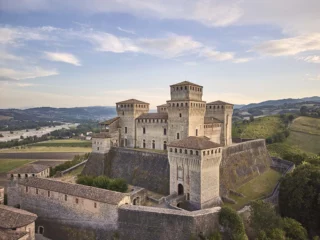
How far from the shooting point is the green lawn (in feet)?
193

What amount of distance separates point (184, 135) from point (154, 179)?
264 inches

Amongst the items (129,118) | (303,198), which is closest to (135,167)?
(129,118)

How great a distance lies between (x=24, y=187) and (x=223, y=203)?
22.0 m

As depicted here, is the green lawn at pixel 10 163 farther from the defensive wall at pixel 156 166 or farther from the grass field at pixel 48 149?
the defensive wall at pixel 156 166

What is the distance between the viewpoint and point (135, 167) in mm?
31469

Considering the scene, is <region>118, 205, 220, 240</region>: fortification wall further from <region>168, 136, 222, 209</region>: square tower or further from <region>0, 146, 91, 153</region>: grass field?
<region>0, 146, 91, 153</region>: grass field

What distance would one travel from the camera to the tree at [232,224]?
758 inches

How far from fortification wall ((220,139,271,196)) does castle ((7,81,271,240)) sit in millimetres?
148

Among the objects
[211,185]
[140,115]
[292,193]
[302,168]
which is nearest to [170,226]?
[211,185]

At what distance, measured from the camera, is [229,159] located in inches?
1249

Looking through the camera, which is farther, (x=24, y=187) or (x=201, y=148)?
(x=24, y=187)

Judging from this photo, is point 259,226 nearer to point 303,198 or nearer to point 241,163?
→ point 303,198

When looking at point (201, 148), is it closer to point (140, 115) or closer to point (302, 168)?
point (302, 168)

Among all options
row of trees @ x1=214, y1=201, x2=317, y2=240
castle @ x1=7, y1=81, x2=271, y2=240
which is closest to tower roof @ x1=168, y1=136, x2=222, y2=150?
castle @ x1=7, y1=81, x2=271, y2=240
